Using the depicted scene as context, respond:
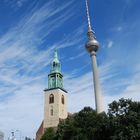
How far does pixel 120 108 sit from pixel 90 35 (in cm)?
4997

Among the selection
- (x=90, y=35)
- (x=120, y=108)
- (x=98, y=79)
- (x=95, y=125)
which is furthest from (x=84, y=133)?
(x=90, y=35)

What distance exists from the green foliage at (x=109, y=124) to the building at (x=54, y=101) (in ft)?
129

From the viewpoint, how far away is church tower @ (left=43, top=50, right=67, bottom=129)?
103 meters

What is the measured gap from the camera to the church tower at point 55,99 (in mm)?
103250

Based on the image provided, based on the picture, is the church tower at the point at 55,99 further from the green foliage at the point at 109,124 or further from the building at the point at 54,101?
the green foliage at the point at 109,124

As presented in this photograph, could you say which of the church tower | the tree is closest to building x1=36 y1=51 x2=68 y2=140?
the church tower

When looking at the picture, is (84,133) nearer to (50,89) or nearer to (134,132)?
(134,132)

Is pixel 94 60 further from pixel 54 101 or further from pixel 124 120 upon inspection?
pixel 124 120

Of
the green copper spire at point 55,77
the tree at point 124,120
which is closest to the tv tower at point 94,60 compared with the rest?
the green copper spire at point 55,77

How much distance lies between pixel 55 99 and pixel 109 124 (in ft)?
176

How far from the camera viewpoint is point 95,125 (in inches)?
2240

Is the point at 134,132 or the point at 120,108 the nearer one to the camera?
the point at 134,132

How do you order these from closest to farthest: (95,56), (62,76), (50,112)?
(95,56) → (50,112) → (62,76)

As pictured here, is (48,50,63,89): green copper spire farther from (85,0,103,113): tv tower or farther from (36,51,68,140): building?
(85,0,103,113): tv tower
